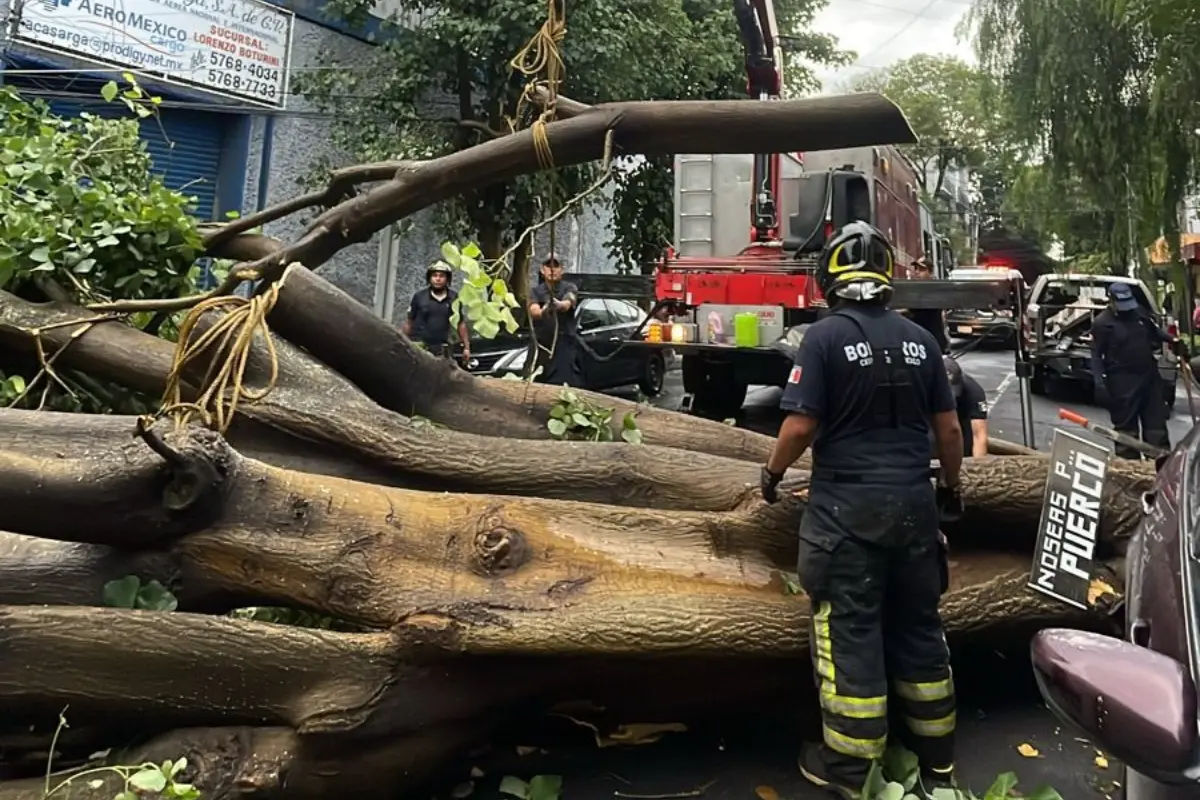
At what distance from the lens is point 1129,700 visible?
1546mm

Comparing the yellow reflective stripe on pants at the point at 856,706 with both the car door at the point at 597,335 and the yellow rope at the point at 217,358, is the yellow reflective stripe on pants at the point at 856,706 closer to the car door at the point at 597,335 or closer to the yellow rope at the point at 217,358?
the yellow rope at the point at 217,358

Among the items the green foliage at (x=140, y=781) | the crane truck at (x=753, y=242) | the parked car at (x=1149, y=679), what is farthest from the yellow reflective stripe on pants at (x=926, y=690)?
the crane truck at (x=753, y=242)

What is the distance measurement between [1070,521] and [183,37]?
10713mm

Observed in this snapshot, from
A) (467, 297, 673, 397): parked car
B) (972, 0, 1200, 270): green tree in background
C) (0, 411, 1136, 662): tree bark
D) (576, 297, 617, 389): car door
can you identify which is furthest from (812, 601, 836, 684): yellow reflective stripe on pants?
(972, 0, 1200, 270): green tree in background

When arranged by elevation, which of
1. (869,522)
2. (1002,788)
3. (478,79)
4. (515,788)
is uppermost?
(478,79)

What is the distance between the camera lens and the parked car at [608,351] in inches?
397

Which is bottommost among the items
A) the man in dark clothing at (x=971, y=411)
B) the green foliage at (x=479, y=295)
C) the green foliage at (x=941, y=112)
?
the man in dark clothing at (x=971, y=411)

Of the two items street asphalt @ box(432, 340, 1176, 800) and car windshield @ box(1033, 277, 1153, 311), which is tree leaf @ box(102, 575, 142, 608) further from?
car windshield @ box(1033, 277, 1153, 311)

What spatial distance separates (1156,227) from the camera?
61.5ft

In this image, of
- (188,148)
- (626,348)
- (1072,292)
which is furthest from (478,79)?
(1072,292)

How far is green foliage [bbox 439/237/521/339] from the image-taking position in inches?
148

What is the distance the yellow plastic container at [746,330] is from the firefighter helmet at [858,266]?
575 centimetres

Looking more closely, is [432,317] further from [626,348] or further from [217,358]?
[217,358]

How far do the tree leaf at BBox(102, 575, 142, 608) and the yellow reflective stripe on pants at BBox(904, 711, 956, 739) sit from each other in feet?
8.02
